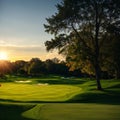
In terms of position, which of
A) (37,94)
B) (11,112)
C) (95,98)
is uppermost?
(37,94)

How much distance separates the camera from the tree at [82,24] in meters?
50.4

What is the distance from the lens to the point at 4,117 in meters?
20.4

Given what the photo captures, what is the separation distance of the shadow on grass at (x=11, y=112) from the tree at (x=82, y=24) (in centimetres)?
2592

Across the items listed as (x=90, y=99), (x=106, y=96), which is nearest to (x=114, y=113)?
(x=90, y=99)

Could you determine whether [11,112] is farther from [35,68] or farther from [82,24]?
[35,68]

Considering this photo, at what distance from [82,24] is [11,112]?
30381 mm

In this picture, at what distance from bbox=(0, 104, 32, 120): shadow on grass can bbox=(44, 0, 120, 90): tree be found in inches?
1021

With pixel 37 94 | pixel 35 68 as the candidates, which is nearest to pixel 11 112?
pixel 37 94

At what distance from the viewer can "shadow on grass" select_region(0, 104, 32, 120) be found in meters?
20.3

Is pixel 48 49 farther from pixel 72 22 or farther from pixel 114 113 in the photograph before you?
pixel 114 113

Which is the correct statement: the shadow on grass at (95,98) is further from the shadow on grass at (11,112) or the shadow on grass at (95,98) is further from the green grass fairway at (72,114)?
the green grass fairway at (72,114)

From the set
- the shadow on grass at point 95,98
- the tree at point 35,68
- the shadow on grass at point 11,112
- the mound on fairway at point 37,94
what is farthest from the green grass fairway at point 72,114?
the tree at point 35,68

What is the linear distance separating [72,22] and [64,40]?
264 cm

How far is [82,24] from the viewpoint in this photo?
51812mm
